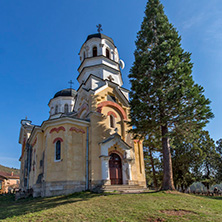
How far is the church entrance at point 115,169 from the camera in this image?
17734mm

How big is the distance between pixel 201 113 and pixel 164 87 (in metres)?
3.28

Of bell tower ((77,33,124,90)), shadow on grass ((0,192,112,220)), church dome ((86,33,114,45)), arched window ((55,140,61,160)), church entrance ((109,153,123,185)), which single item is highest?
church dome ((86,33,114,45))

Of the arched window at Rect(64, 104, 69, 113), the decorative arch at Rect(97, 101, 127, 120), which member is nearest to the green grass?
the decorative arch at Rect(97, 101, 127, 120)

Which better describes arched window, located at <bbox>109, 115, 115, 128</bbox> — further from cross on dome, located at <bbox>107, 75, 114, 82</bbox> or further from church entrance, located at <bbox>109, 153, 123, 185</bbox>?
cross on dome, located at <bbox>107, 75, 114, 82</bbox>

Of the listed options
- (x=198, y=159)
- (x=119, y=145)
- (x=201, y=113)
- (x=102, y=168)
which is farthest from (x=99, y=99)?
(x=198, y=159)

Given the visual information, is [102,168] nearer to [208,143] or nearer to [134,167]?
[134,167]

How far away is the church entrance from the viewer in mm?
17734

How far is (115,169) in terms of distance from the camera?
1816 cm

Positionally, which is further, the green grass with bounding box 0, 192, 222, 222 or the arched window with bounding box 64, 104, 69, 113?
the arched window with bounding box 64, 104, 69, 113


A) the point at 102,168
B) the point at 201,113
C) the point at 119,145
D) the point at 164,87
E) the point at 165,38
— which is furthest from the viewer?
the point at 119,145

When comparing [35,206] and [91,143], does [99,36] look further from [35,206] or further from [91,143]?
[35,206]

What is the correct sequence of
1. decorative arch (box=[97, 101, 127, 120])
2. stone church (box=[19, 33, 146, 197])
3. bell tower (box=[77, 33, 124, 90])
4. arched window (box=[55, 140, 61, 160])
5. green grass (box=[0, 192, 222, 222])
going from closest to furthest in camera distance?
green grass (box=[0, 192, 222, 222])
stone church (box=[19, 33, 146, 197])
arched window (box=[55, 140, 61, 160])
decorative arch (box=[97, 101, 127, 120])
bell tower (box=[77, 33, 124, 90])

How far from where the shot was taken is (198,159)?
2644 cm

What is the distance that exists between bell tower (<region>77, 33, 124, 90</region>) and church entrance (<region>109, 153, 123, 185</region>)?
7676 millimetres
